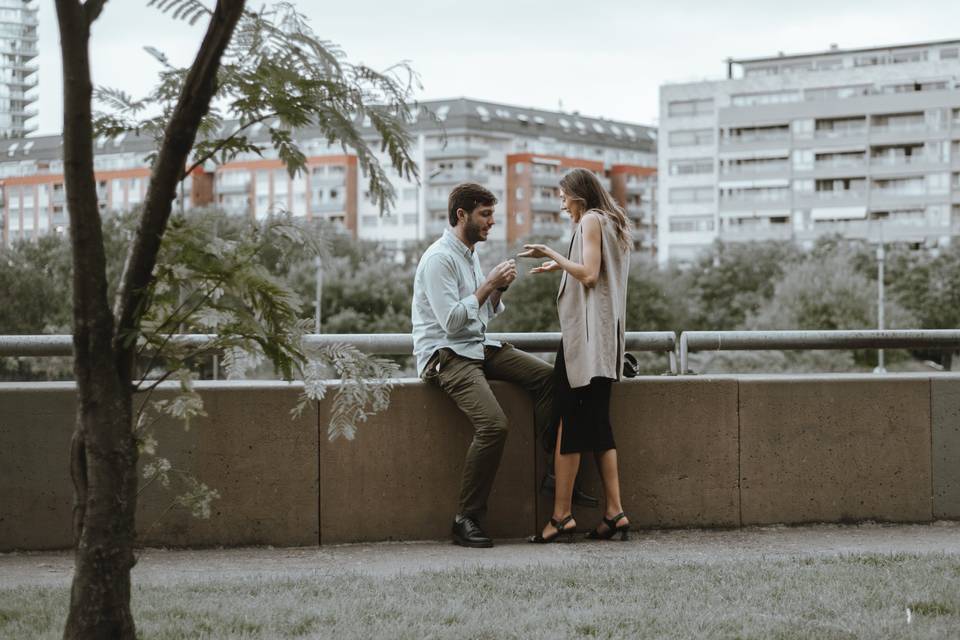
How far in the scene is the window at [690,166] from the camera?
12594 cm

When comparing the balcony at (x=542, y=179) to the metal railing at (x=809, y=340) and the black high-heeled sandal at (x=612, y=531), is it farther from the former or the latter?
the black high-heeled sandal at (x=612, y=531)

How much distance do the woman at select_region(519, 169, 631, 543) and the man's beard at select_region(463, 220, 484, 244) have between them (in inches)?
12.3

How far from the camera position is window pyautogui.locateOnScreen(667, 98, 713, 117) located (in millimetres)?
125938

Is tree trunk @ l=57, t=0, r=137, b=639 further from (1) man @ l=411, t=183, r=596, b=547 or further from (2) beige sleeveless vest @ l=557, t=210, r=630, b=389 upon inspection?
(2) beige sleeveless vest @ l=557, t=210, r=630, b=389

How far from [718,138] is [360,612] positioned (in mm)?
121153

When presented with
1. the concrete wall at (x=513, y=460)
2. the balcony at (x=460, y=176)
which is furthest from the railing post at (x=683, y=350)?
the balcony at (x=460, y=176)

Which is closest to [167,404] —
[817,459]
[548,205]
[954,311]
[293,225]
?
[293,225]

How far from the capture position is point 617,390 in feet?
24.6

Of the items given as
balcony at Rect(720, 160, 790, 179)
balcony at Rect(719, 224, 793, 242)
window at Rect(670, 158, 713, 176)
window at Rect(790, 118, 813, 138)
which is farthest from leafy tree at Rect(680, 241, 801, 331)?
window at Rect(670, 158, 713, 176)

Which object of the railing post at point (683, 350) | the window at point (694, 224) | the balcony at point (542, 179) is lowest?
the railing post at point (683, 350)

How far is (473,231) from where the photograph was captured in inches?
285

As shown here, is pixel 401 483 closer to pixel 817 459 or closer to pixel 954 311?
pixel 817 459

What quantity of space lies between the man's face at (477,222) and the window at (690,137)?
121525 mm

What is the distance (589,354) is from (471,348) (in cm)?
67
